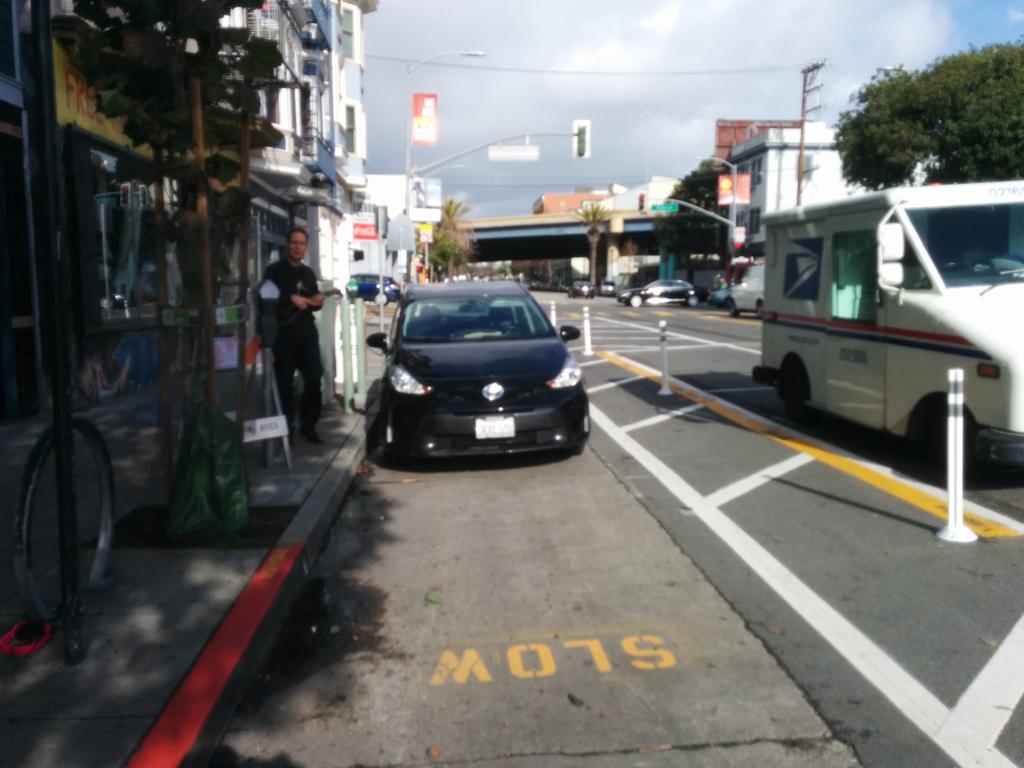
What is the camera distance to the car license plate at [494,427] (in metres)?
7.68

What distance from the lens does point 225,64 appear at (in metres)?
5.61

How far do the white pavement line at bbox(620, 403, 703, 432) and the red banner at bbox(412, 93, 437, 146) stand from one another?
23.3 meters

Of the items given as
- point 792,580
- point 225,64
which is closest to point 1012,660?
point 792,580

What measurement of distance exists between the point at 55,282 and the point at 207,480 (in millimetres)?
2244

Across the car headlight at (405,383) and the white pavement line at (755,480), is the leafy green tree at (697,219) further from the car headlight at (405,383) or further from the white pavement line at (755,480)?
the car headlight at (405,383)

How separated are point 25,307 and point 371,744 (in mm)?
8000

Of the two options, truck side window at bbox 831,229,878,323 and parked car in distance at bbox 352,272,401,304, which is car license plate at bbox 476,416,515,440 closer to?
truck side window at bbox 831,229,878,323

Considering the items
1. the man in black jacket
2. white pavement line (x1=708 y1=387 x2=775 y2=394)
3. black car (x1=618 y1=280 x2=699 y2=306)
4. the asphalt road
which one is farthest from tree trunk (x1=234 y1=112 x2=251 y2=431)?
black car (x1=618 y1=280 x2=699 y2=306)

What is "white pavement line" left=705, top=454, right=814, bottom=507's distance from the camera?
716 cm

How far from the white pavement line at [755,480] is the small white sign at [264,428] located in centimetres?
321

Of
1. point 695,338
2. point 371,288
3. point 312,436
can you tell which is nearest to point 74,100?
point 312,436

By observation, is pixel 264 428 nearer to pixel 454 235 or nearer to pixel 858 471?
pixel 858 471

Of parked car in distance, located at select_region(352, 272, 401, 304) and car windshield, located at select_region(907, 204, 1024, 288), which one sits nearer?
car windshield, located at select_region(907, 204, 1024, 288)

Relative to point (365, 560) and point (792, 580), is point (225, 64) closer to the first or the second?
point (365, 560)
